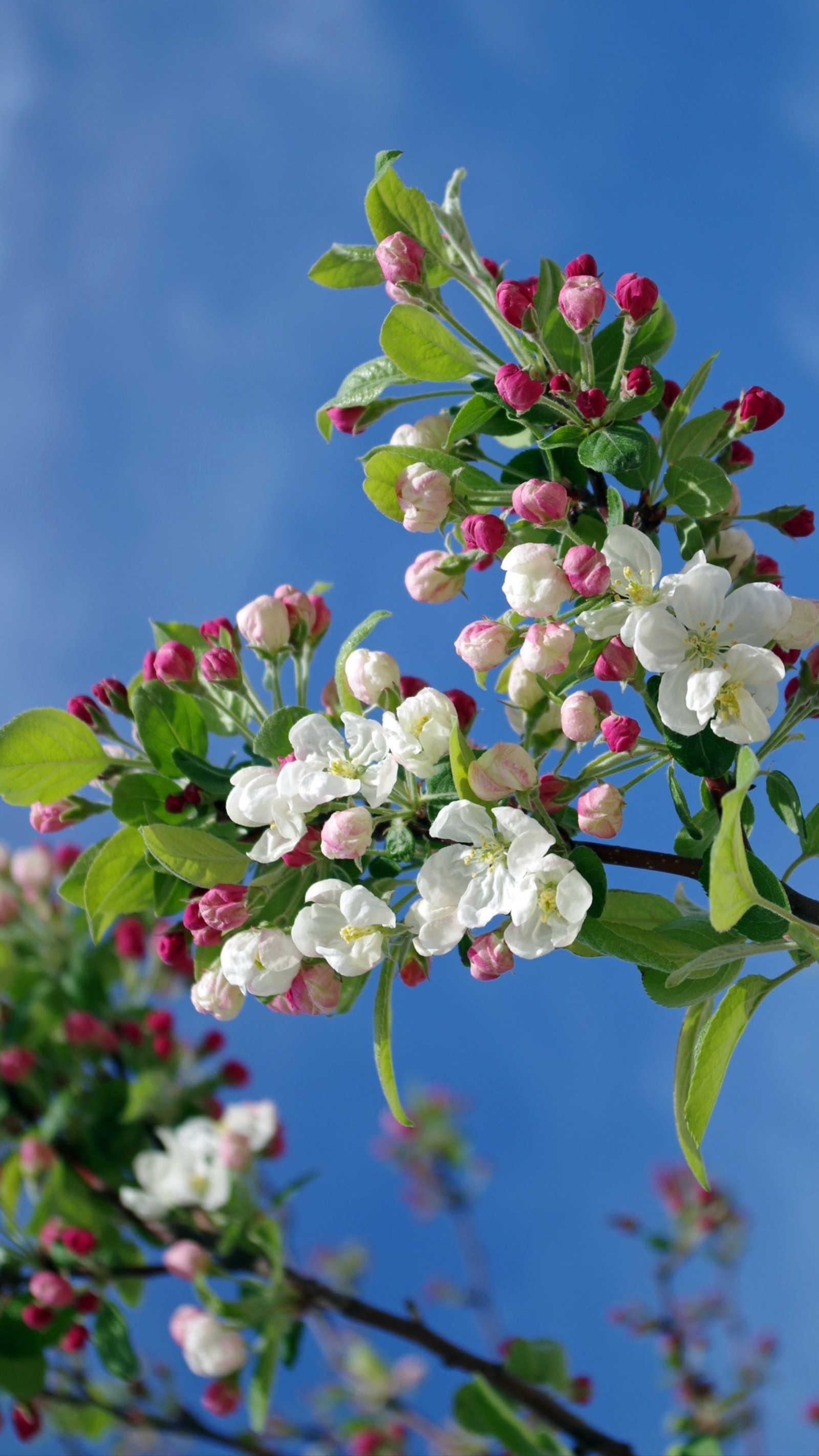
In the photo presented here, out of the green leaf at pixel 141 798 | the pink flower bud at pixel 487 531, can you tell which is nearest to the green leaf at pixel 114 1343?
the green leaf at pixel 141 798

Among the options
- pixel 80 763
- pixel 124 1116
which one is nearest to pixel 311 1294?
pixel 124 1116

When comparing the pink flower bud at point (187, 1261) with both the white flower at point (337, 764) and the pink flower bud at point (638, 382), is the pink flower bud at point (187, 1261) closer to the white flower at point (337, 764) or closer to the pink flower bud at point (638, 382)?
the white flower at point (337, 764)

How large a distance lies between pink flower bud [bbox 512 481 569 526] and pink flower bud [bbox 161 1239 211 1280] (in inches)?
73.2

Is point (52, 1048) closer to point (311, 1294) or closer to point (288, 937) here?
point (311, 1294)

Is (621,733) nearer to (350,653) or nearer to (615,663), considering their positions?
(615,663)

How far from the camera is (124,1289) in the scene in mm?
2896

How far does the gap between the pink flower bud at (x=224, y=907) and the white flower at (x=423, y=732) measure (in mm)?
246

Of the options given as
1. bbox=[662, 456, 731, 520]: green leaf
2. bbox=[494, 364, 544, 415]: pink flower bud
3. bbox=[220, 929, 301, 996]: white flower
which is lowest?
bbox=[220, 929, 301, 996]: white flower

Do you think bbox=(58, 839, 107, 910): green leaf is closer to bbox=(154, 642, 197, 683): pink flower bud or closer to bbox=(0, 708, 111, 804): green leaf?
bbox=(0, 708, 111, 804): green leaf

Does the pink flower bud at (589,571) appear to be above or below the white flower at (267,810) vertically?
above

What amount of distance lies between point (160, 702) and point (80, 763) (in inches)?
6.2

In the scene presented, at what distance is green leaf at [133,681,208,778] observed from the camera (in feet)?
4.90

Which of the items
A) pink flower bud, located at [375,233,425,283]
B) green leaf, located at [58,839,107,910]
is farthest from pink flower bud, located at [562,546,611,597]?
green leaf, located at [58,839,107,910]

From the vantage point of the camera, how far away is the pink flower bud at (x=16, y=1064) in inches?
114
